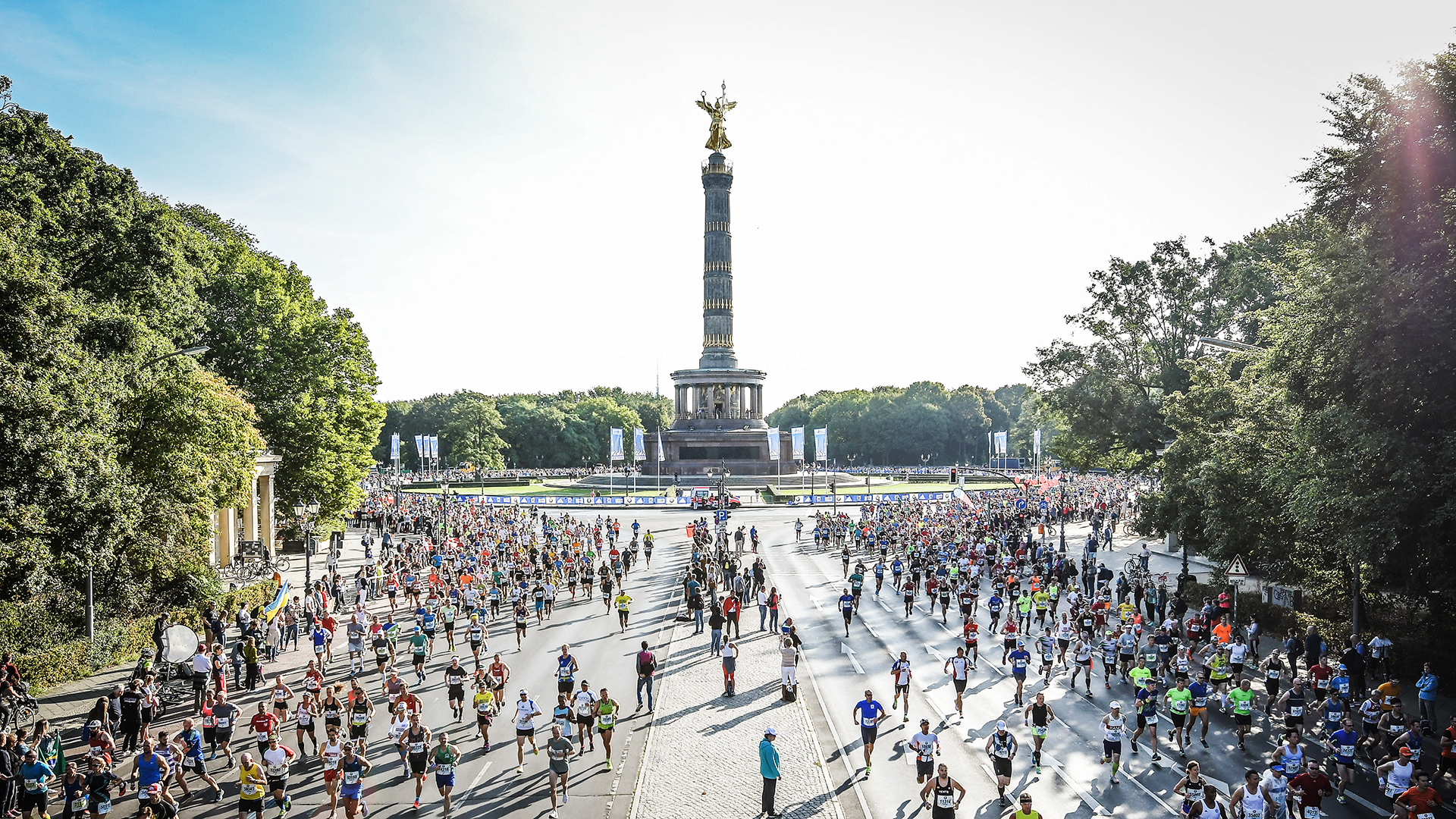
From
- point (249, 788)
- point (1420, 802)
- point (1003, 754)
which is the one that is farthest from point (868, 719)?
point (249, 788)

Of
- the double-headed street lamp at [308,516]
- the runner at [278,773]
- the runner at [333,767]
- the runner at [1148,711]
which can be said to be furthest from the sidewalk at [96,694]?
the runner at [1148,711]

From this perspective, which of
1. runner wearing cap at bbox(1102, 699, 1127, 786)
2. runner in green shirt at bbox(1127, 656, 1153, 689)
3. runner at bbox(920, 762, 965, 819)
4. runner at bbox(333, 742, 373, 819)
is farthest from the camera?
runner in green shirt at bbox(1127, 656, 1153, 689)

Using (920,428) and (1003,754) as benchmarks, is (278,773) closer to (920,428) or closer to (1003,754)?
(1003,754)

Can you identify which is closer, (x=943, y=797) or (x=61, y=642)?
(x=943, y=797)

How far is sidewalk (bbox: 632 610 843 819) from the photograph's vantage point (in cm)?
1263

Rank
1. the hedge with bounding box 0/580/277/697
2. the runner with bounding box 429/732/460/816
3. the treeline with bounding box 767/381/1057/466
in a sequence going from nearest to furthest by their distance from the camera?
the runner with bounding box 429/732/460/816 < the hedge with bounding box 0/580/277/697 < the treeline with bounding box 767/381/1057/466

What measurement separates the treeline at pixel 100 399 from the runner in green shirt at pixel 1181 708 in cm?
2248

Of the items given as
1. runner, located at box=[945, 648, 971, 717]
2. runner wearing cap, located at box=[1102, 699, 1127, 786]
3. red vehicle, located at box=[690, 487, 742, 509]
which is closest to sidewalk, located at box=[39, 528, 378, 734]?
runner, located at box=[945, 648, 971, 717]

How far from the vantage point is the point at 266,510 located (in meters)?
37.0

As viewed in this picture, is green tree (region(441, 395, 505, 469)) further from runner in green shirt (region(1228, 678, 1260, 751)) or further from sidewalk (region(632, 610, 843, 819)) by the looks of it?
runner in green shirt (region(1228, 678, 1260, 751))

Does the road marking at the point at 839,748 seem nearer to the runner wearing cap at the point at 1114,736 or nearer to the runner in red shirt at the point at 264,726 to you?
the runner wearing cap at the point at 1114,736

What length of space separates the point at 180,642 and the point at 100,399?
24.6 ft

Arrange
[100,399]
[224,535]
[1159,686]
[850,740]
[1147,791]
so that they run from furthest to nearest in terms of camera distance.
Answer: [224,535]
[100,399]
[1159,686]
[850,740]
[1147,791]

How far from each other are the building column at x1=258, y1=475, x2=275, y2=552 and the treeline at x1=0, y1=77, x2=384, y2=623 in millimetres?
5338
